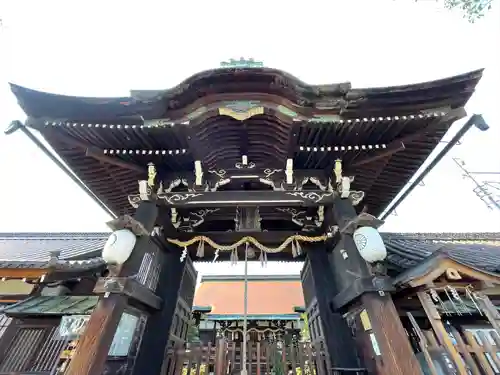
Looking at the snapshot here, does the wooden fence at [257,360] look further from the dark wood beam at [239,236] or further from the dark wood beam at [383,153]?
the dark wood beam at [383,153]

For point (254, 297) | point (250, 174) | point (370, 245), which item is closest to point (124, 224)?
point (250, 174)

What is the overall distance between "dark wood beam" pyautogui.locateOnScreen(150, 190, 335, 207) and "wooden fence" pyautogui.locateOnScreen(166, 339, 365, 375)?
270cm

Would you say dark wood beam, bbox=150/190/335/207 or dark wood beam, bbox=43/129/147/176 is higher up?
dark wood beam, bbox=43/129/147/176

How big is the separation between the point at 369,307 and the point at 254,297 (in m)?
14.2

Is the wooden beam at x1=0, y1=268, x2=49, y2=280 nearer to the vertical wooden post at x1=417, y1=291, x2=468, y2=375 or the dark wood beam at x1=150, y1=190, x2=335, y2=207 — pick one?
the dark wood beam at x1=150, y1=190, x2=335, y2=207

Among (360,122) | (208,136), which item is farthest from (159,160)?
(360,122)

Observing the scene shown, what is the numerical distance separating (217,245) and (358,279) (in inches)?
127

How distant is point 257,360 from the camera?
454cm

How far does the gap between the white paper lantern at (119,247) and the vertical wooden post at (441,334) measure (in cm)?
497

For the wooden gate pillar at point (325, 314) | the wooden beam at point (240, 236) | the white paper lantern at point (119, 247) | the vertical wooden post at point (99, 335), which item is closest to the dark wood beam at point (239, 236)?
the wooden beam at point (240, 236)

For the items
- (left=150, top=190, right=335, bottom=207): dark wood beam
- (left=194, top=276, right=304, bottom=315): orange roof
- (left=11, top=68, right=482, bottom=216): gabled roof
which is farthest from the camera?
(left=194, top=276, right=304, bottom=315): orange roof

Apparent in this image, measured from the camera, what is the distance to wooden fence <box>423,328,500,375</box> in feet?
11.8

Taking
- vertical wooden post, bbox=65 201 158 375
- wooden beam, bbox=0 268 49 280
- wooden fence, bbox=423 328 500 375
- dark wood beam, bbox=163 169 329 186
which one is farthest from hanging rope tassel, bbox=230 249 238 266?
wooden beam, bbox=0 268 49 280

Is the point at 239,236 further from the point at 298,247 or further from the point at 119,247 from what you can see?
the point at 119,247
